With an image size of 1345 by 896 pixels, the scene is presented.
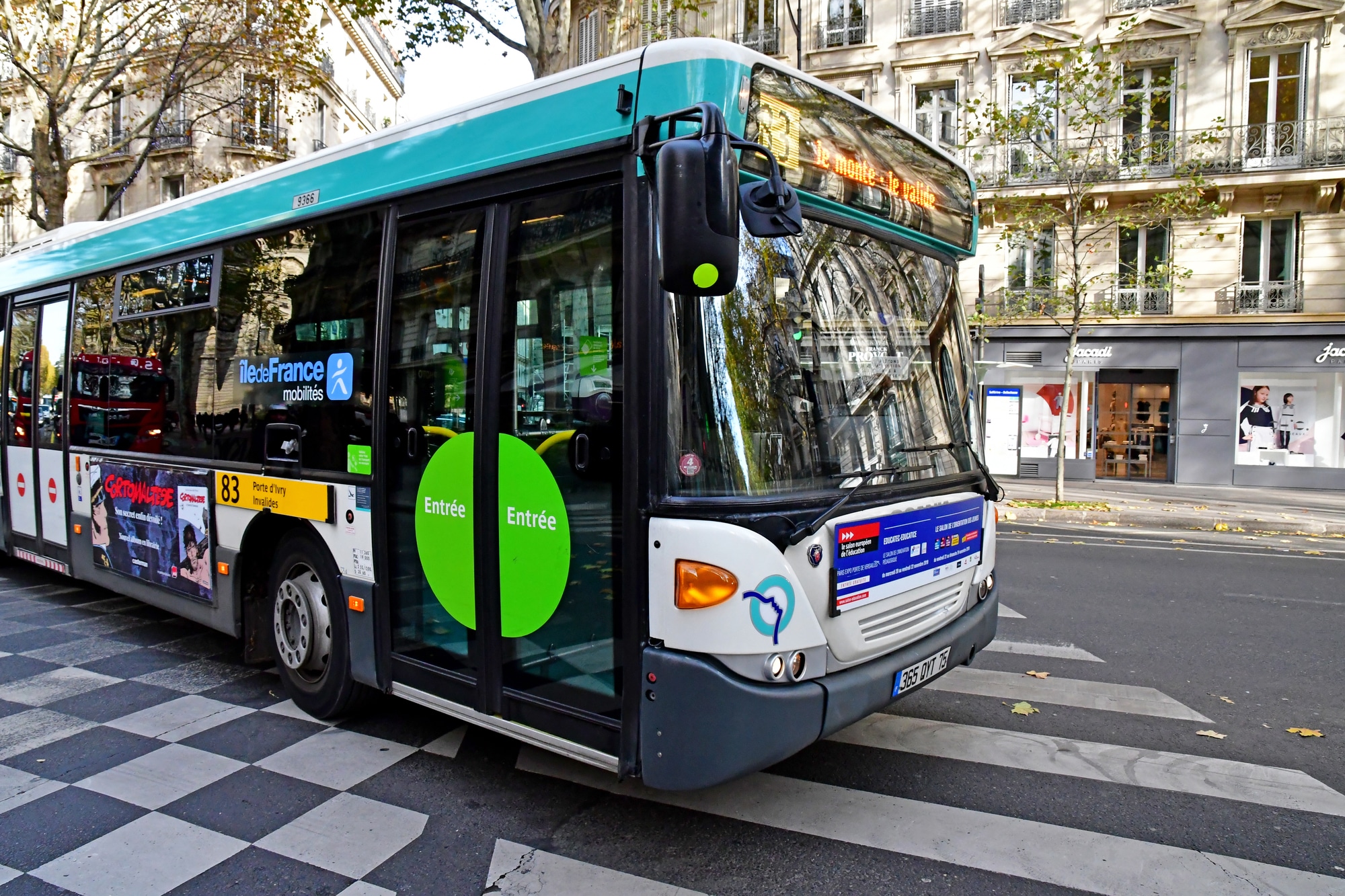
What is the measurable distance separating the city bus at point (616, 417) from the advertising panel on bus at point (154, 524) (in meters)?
0.29

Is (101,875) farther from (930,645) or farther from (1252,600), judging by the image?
(1252,600)

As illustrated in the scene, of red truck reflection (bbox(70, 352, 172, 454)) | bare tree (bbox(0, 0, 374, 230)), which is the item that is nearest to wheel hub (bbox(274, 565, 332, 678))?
red truck reflection (bbox(70, 352, 172, 454))

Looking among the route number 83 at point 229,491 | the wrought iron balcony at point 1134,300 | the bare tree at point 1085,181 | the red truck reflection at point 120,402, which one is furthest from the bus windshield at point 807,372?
the wrought iron balcony at point 1134,300

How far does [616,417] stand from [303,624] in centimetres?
263

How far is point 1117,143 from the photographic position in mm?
21219

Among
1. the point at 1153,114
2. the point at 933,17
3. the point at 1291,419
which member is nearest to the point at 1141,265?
the point at 1153,114

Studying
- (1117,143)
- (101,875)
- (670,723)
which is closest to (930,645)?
(670,723)

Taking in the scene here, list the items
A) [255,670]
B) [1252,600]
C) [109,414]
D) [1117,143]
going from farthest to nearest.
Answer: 1. [1117,143]
2. [1252,600]
3. [109,414]
4. [255,670]

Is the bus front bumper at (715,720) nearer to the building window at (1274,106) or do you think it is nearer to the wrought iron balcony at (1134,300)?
the wrought iron balcony at (1134,300)

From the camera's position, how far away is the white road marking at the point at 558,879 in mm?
3088

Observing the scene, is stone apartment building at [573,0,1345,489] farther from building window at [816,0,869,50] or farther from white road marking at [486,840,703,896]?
white road marking at [486,840,703,896]

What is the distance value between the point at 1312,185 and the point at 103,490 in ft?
80.6

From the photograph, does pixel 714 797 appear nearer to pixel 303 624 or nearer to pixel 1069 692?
pixel 303 624

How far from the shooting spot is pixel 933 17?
23.3 metres
